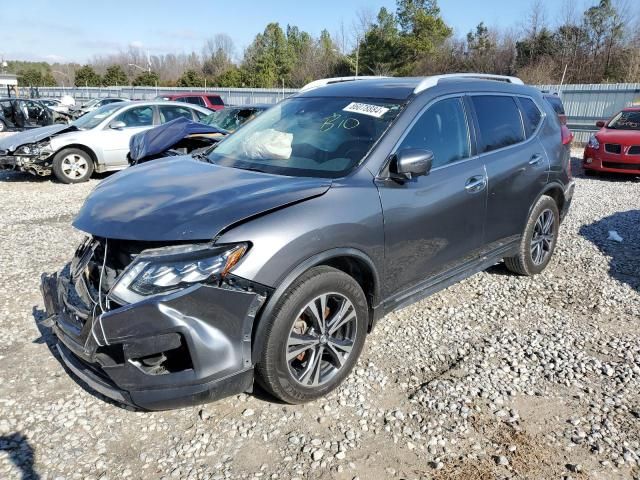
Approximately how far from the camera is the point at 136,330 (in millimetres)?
2354

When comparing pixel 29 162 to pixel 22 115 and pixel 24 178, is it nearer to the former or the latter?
pixel 24 178

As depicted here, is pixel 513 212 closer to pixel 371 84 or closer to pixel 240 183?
pixel 371 84

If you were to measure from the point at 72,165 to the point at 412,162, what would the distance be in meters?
8.76

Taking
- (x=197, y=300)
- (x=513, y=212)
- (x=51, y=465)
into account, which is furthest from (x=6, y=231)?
(x=513, y=212)

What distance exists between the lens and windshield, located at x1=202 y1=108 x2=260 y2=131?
11.2 metres

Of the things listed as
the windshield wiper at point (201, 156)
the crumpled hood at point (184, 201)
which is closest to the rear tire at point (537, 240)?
the crumpled hood at point (184, 201)

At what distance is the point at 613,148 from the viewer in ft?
35.2

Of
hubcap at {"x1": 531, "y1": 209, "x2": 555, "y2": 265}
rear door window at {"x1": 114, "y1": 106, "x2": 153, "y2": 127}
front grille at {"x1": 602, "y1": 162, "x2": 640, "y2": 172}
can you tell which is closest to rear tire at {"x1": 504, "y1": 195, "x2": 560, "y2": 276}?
hubcap at {"x1": 531, "y1": 209, "x2": 555, "y2": 265}

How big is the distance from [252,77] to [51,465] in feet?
179

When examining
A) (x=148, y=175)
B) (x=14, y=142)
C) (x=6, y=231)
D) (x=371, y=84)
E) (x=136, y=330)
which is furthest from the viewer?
(x=14, y=142)

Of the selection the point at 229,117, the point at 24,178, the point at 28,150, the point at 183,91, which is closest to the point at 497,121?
the point at 229,117

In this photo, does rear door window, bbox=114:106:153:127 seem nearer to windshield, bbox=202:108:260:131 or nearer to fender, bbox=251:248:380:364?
windshield, bbox=202:108:260:131

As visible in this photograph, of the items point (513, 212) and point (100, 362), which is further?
point (513, 212)

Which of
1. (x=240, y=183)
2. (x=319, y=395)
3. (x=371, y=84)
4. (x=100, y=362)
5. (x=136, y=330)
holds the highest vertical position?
(x=371, y=84)
